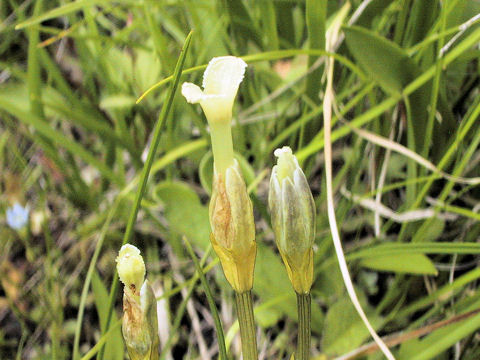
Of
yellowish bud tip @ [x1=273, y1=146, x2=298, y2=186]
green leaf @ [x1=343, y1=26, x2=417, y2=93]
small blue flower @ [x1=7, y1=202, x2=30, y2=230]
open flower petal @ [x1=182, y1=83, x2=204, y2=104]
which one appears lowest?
yellowish bud tip @ [x1=273, y1=146, x2=298, y2=186]

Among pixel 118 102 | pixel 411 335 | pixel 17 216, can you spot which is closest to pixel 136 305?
pixel 411 335

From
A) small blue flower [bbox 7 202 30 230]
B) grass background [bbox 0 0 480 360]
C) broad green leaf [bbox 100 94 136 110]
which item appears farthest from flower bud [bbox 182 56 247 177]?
small blue flower [bbox 7 202 30 230]

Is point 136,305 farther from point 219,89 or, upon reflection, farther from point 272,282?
point 272,282

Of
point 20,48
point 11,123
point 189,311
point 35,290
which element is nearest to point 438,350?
point 189,311

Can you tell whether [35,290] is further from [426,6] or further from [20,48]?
[426,6]

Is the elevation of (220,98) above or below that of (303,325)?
above

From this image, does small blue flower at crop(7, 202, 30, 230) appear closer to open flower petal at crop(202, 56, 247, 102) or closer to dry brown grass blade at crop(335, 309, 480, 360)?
dry brown grass blade at crop(335, 309, 480, 360)
